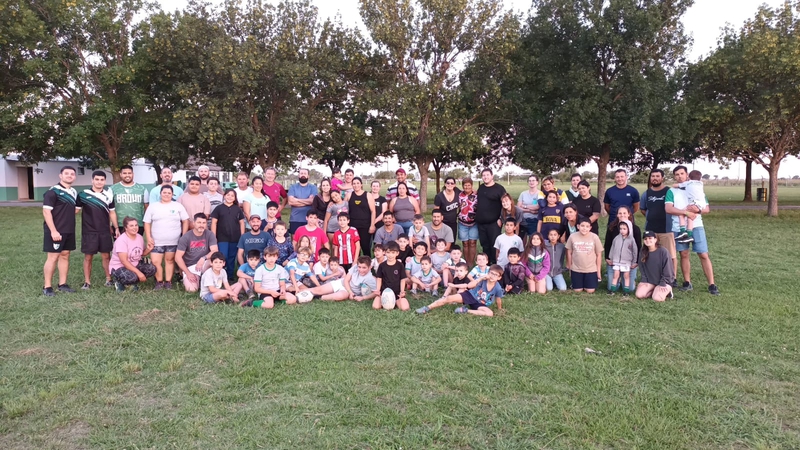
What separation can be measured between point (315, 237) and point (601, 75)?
14.8 metres

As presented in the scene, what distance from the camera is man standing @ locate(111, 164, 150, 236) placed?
7070 mm

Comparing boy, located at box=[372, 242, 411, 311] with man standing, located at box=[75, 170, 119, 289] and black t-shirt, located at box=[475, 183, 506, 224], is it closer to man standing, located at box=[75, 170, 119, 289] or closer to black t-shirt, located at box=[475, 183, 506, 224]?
black t-shirt, located at box=[475, 183, 506, 224]

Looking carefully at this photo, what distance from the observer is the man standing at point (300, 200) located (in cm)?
772

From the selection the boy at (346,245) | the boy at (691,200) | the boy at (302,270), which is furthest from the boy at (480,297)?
the boy at (691,200)

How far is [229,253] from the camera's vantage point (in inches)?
286

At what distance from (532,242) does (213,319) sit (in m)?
4.14

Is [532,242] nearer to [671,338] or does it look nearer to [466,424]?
[671,338]

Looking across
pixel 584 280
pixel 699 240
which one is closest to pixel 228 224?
pixel 584 280

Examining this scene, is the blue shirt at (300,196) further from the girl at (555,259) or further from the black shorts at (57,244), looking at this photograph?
the girl at (555,259)

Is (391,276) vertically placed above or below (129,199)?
below

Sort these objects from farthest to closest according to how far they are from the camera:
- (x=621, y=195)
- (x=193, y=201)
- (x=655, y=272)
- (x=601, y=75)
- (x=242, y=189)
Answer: (x=601, y=75), (x=242, y=189), (x=621, y=195), (x=193, y=201), (x=655, y=272)

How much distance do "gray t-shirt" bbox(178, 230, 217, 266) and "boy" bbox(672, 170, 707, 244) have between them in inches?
251

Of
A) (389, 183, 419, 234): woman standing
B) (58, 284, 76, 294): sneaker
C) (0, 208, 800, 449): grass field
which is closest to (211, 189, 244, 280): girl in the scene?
(0, 208, 800, 449): grass field

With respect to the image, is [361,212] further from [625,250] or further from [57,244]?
[57,244]
